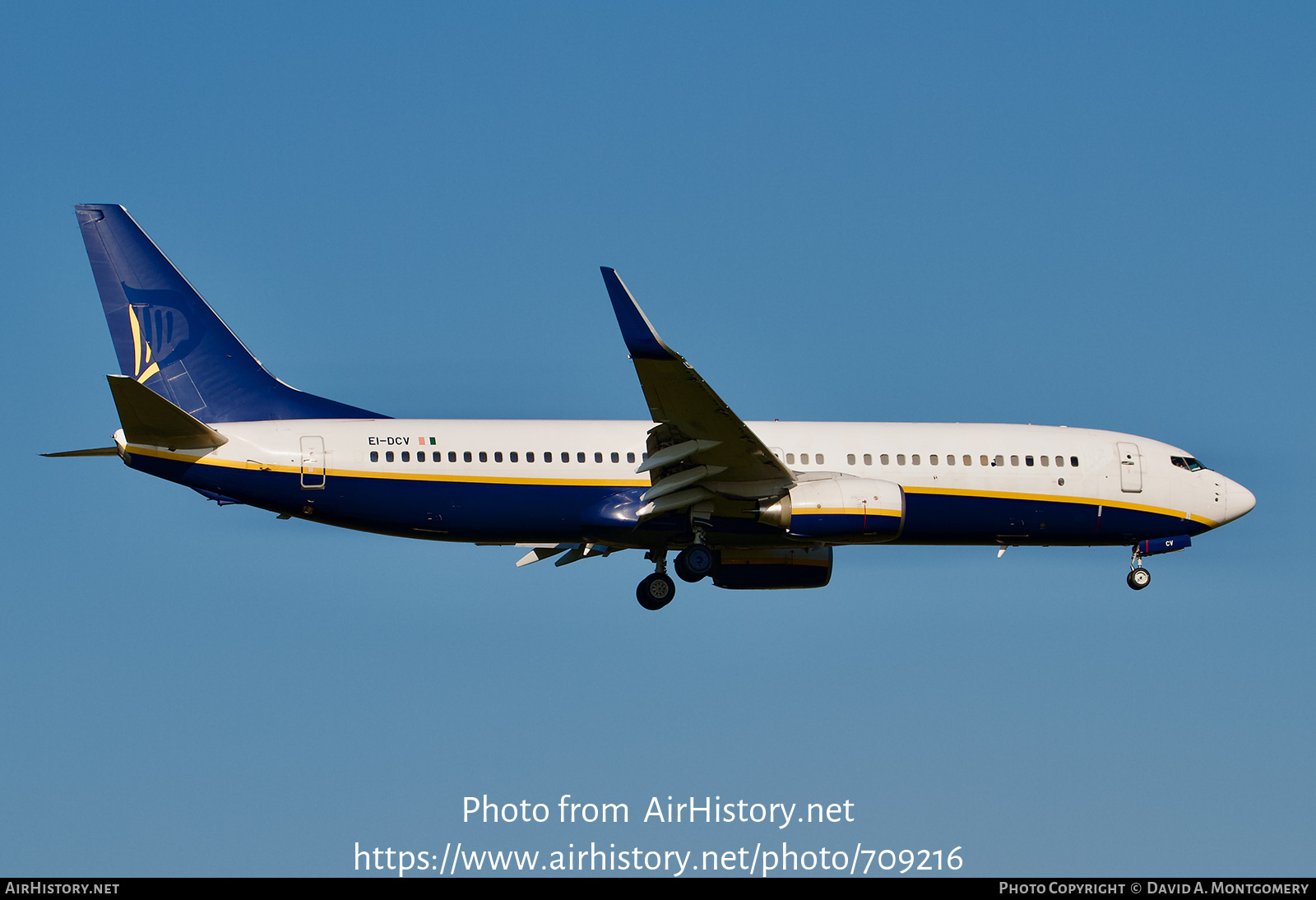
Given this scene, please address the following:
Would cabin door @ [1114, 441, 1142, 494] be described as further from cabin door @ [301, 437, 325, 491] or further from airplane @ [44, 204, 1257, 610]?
cabin door @ [301, 437, 325, 491]

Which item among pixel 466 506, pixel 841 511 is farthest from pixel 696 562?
pixel 466 506

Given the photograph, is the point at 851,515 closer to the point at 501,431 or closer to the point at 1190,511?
the point at 501,431

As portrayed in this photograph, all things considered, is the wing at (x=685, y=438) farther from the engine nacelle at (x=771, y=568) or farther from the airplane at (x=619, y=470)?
the engine nacelle at (x=771, y=568)

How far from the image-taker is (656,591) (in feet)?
114

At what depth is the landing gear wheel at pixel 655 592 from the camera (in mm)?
34625

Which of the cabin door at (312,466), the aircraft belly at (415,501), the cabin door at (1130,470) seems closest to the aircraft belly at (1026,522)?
the cabin door at (1130,470)

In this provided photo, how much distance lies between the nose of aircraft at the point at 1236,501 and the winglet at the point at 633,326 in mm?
16044

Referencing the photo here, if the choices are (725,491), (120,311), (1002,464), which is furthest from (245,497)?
(1002,464)

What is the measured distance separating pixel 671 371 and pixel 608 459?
4658 millimetres

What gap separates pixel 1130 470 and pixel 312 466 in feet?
60.9

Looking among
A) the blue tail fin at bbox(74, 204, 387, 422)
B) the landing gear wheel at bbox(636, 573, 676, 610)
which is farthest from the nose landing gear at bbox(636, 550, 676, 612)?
the blue tail fin at bbox(74, 204, 387, 422)

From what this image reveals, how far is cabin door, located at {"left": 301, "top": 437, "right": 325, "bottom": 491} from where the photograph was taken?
32.1 meters

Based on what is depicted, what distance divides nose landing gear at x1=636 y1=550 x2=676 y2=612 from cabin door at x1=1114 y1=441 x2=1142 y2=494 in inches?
424

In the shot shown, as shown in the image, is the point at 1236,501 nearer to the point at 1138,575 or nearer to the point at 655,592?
the point at 1138,575
